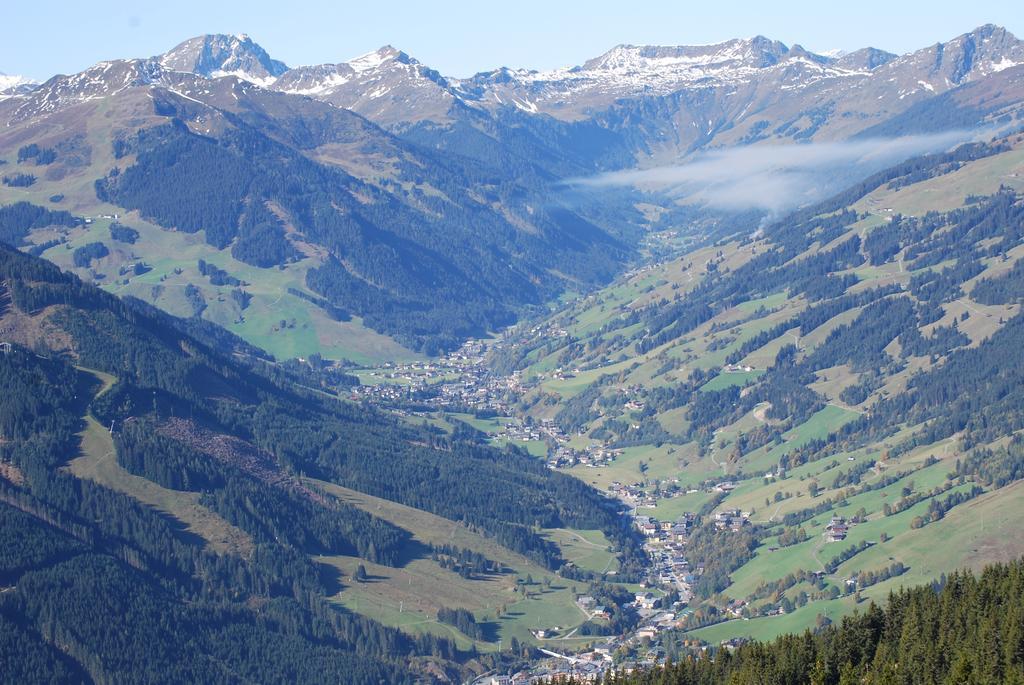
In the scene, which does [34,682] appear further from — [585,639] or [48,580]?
[585,639]

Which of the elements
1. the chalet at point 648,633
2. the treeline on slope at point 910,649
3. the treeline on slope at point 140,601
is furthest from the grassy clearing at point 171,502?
the treeline on slope at point 910,649

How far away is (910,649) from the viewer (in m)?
111

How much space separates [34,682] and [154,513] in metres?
43.0

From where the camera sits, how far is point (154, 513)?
192 meters

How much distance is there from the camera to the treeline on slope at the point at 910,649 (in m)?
104

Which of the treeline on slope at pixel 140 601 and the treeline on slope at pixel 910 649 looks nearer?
the treeline on slope at pixel 910 649

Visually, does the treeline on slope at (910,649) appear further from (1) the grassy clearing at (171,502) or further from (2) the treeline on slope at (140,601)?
(1) the grassy clearing at (171,502)

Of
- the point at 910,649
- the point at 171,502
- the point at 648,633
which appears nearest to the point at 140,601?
the point at 171,502

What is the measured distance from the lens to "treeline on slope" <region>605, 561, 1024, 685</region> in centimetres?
10425

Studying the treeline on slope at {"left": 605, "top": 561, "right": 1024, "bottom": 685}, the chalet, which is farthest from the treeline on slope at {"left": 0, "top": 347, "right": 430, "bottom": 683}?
the treeline on slope at {"left": 605, "top": 561, "right": 1024, "bottom": 685}

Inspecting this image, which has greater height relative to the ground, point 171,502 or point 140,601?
point 171,502

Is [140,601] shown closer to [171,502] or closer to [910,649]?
[171,502]

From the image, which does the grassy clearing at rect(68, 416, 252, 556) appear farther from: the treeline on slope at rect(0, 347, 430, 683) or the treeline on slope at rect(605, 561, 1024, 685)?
the treeline on slope at rect(605, 561, 1024, 685)

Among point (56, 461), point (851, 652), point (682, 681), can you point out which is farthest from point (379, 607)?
point (851, 652)
